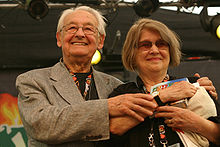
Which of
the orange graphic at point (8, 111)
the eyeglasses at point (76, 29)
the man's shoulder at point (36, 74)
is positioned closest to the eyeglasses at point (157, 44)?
the eyeglasses at point (76, 29)

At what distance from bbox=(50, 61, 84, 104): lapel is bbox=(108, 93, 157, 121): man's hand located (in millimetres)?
319

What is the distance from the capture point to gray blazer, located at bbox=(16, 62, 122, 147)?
1.38 m

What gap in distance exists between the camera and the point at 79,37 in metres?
1.83

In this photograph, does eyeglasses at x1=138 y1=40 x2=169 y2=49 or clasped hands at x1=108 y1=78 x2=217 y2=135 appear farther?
eyeglasses at x1=138 y1=40 x2=169 y2=49

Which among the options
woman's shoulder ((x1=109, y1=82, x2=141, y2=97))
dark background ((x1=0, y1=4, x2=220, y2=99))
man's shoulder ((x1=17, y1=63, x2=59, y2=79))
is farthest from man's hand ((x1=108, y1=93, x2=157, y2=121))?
dark background ((x1=0, y1=4, x2=220, y2=99))

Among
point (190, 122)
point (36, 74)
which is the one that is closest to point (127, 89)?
point (190, 122)

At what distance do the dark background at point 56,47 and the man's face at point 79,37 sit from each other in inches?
72.5

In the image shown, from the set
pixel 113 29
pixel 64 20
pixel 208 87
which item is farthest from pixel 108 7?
pixel 208 87

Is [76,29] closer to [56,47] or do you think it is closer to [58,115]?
[58,115]

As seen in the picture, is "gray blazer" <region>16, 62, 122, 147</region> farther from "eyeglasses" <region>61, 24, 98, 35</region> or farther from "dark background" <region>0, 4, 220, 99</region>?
"dark background" <region>0, 4, 220, 99</region>

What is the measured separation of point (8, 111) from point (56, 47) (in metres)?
1.12

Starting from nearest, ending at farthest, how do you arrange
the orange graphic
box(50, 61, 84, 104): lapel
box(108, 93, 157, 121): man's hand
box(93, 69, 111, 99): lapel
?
box(108, 93, 157, 121): man's hand, box(50, 61, 84, 104): lapel, box(93, 69, 111, 99): lapel, the orange graphic

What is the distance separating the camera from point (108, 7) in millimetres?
3371

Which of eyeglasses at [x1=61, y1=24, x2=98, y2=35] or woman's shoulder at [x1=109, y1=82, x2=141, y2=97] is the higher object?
eyeglasses at [x1=61, y1=24, x2=98, y2=35]
